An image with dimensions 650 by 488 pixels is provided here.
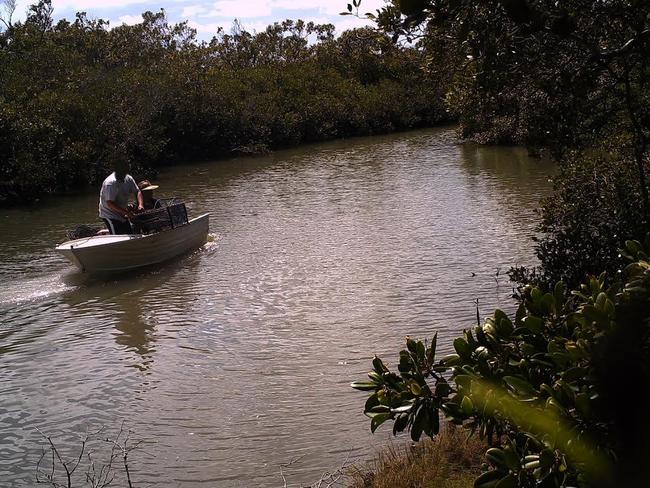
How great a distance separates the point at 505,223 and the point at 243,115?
24478 mm

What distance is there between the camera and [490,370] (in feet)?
11.2

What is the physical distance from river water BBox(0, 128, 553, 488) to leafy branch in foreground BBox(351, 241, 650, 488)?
287cm

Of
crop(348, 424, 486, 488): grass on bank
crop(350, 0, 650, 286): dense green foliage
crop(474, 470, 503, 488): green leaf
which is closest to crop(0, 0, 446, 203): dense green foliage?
crop(350, 0, 650, 286): dense green foliage

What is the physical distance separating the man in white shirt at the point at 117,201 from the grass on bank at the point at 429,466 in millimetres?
8794

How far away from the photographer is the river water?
6941 mm

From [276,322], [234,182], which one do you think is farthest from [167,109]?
[276,322]

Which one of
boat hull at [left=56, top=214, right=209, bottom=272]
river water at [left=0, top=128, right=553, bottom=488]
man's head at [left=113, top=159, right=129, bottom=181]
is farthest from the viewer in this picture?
man's head at [left=113, top=159, right=129, bottom=181]

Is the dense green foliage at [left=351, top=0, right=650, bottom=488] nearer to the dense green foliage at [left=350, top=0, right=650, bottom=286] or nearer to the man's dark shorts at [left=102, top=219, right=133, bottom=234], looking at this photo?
the dense green foliage at [left=350, top=0, right=650, bottom=286]

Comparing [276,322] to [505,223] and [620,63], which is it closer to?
[620,63]

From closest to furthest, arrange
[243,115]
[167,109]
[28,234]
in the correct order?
[28,234]
[167,109]
[243,115]

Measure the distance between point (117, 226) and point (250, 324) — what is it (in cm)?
425

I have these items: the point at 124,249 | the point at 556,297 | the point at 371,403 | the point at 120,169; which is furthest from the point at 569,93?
the point at 120,169

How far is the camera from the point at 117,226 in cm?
1364

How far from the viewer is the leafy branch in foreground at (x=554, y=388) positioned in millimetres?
1661
